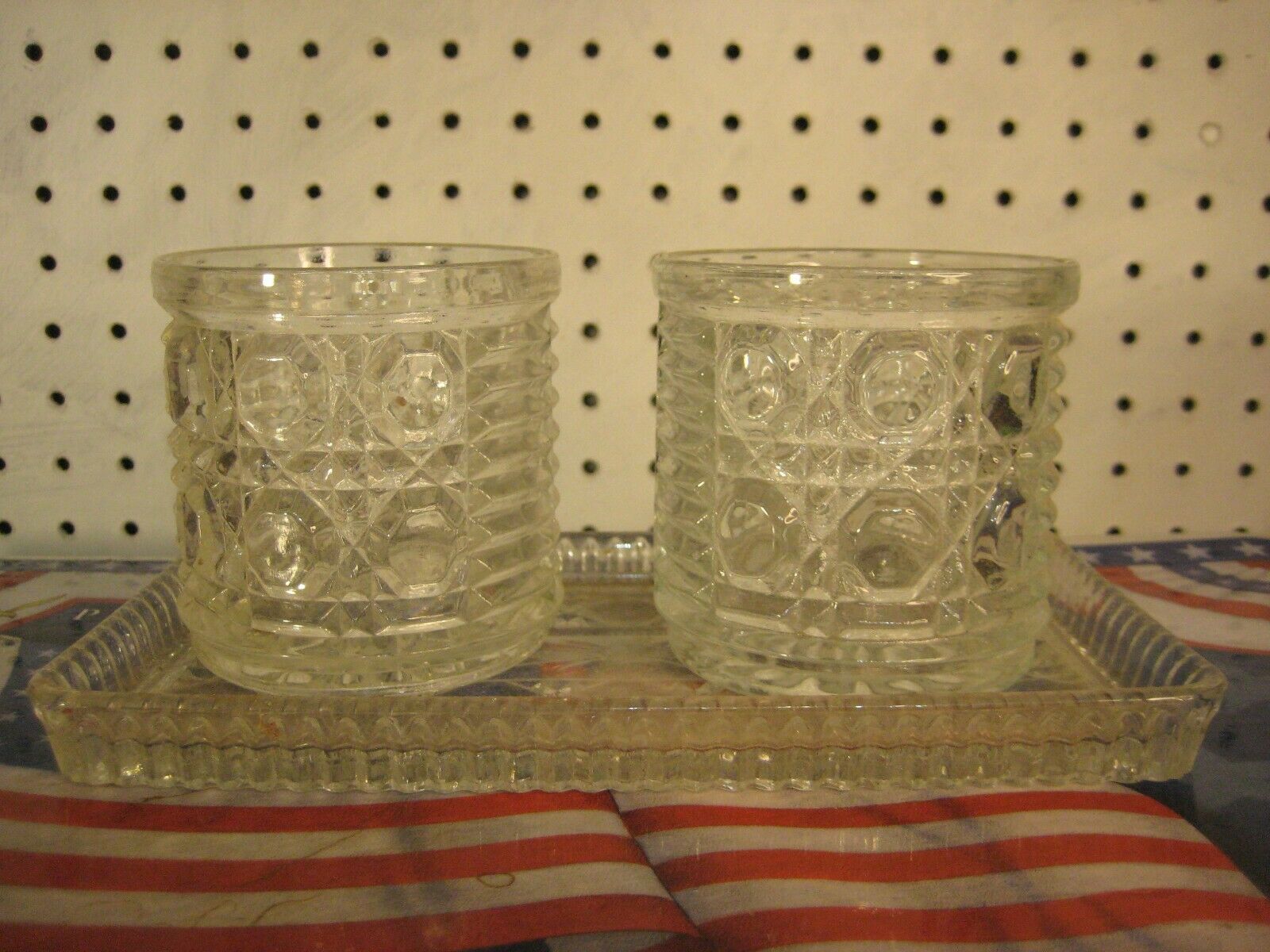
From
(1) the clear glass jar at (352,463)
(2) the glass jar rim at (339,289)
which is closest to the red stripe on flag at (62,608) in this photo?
(1) the clear glass jar at (352,463)

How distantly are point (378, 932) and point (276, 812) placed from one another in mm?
127

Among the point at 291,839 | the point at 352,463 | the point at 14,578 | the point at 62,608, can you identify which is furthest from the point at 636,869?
the point at 14,578

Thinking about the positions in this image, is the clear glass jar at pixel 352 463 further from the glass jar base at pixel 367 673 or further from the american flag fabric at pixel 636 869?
the american flag fabric at pixel 636 869

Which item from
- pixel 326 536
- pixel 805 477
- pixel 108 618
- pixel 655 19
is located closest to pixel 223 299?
pixel 326 536

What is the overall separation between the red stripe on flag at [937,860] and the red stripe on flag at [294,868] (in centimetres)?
4

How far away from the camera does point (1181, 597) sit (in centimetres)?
93

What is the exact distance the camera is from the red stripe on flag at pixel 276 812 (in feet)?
1.82

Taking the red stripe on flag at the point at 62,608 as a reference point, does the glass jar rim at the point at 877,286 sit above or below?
above

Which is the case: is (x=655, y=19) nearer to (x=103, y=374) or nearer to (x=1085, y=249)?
(x=1085, y=249)

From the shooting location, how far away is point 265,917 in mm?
478

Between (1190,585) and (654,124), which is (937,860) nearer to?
(1190,585)

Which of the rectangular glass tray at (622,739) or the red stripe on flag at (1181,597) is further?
the red stripe on flag at (1181,597)

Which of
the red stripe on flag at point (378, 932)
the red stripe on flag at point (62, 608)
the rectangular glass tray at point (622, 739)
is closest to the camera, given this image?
the red stripe on flag at point (378, 932)

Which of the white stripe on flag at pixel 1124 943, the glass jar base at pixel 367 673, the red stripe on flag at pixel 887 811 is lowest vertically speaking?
the white stripe on flag at pixel 1124 943
